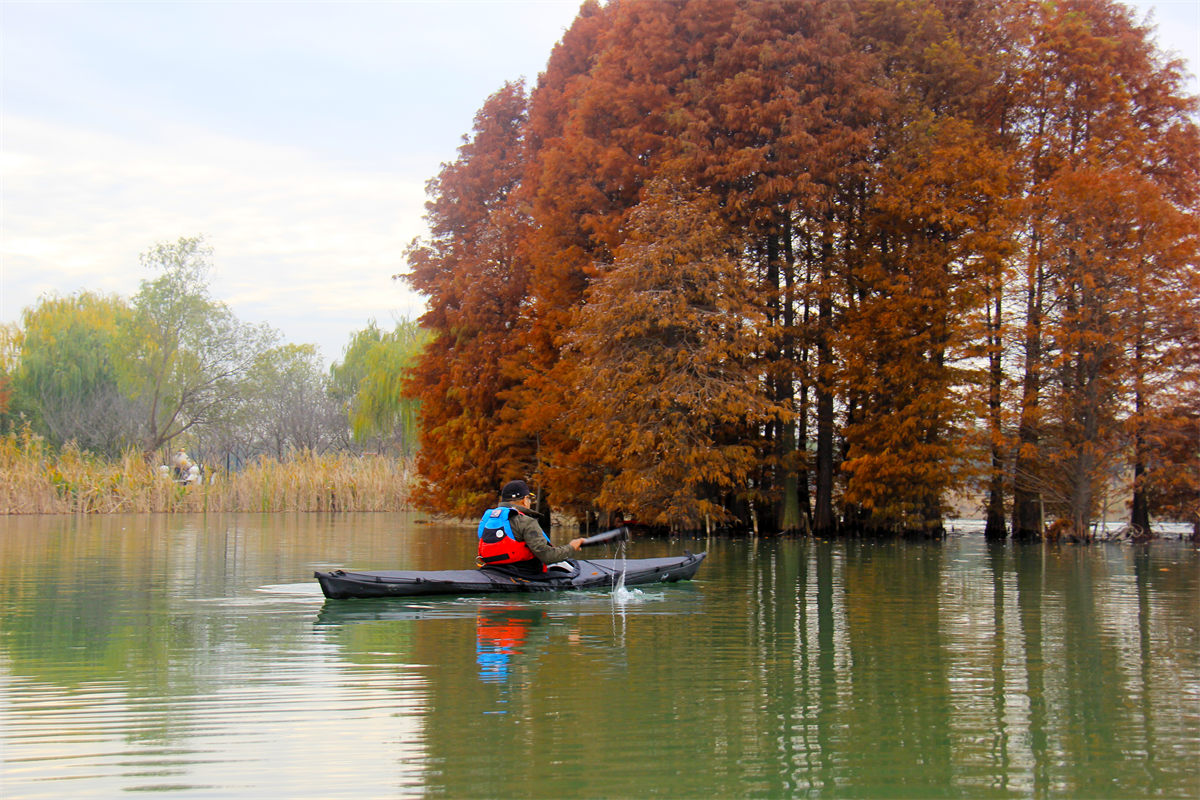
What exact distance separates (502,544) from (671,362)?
35.8ft

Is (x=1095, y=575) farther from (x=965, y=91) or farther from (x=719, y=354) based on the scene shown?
(x=965, y=91)

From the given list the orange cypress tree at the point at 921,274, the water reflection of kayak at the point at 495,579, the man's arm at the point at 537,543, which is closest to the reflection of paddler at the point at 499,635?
the water reflection of kayak at the point at 495,579

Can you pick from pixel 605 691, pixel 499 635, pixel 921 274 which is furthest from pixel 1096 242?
pixel 605 691

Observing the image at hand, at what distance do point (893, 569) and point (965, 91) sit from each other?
1177 centimetres

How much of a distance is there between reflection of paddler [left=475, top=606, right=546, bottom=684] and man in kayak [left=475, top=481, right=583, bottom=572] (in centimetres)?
100

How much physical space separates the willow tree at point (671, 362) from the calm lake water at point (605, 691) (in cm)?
836

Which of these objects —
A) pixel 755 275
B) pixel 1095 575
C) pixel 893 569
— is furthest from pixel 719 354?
pixel 1095 575

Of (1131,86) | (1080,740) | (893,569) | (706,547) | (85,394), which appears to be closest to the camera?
(1080,740)

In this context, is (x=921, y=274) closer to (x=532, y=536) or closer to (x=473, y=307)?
(x=473, y=307)

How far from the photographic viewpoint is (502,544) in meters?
12.6

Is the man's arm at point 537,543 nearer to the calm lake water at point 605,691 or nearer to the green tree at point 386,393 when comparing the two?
the calm lake water at point 605,691

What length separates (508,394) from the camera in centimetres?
2812

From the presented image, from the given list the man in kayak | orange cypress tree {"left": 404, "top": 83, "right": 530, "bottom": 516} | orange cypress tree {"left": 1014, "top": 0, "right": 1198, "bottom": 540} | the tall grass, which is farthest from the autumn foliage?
the tall grass

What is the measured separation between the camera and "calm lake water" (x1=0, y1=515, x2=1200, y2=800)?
5137mm
